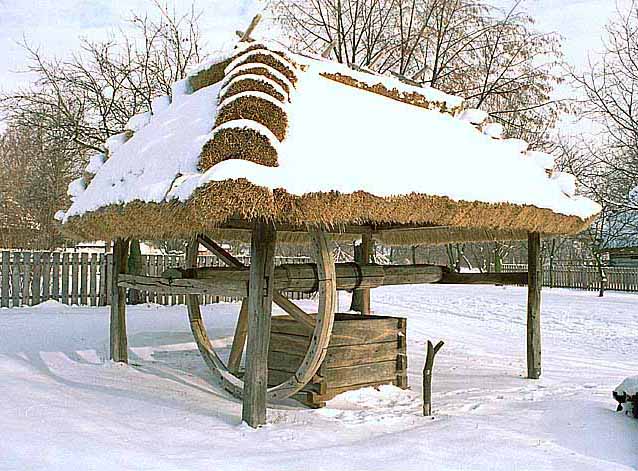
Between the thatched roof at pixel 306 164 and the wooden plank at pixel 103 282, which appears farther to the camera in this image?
the wooden plank at pixel 103 282

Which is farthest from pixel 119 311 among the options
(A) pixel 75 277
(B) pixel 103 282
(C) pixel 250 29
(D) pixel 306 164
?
(B) pixel 103 282

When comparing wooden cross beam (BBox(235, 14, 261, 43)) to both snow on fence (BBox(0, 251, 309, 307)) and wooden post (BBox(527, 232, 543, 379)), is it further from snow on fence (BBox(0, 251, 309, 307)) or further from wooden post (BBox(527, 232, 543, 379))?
snow on fence (BBox(0, 251, 309, 307))

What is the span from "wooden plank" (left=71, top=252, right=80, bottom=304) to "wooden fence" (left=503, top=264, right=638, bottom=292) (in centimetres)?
2349

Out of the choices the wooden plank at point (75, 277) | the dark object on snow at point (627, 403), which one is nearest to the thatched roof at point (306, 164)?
the dark object on snow at point (627, 403)

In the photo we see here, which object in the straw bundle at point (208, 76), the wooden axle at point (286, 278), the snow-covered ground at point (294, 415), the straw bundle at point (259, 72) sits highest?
the straw bundle at point (208, 76)

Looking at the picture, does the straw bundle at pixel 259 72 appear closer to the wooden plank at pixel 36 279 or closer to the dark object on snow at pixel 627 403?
the dark object on snow at pixel 627 403

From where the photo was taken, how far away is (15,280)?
1539 cm

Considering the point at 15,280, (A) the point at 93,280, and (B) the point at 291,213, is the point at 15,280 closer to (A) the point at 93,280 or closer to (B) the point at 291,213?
(A) the point at 93,280

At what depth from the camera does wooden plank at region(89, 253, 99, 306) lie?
1639 centimetres

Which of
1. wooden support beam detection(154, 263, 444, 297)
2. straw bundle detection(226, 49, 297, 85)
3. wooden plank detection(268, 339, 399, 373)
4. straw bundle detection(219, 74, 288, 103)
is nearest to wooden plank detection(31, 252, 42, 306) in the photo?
wooden support beam detection(154, 263, 444, 297)

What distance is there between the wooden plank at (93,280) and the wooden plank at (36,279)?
45.2 inches

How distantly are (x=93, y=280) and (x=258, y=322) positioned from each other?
453 inches

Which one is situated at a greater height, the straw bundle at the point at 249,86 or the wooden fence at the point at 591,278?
the straw bundle at the point at 249,86

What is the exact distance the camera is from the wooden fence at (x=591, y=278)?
2988 centimetres
